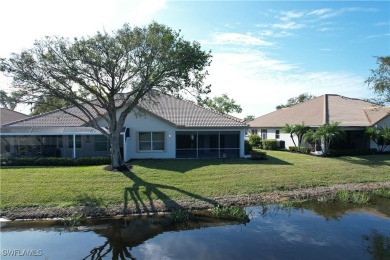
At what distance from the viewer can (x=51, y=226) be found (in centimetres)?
1245

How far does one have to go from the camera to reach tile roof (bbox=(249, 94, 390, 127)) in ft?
103

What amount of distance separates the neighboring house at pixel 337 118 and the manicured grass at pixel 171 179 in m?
6.82

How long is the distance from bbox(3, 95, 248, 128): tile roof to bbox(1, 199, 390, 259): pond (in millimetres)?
13476

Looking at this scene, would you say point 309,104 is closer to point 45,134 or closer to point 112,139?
point 112,139

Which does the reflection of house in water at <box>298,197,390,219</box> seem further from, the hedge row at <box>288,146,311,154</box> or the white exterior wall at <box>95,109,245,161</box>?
the hedge row at <box>288,146,311,154</box>

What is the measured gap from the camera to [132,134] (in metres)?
26.1

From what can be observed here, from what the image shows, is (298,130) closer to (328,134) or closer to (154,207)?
(328,134)

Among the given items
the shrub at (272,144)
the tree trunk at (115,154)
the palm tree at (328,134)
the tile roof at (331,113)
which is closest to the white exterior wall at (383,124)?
the tile roof at (331,113)

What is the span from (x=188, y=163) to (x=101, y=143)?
7.88 m

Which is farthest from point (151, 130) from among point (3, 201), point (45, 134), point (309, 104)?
point (309, 104)

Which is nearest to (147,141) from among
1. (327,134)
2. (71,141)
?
(71,141)

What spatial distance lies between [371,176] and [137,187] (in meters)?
15.7

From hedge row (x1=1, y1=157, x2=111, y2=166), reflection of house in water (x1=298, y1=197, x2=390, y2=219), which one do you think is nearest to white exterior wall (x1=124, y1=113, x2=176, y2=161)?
hedge row (x1=1, y1=157, x2=111, y2=166)

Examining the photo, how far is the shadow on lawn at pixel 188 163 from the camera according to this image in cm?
2170
